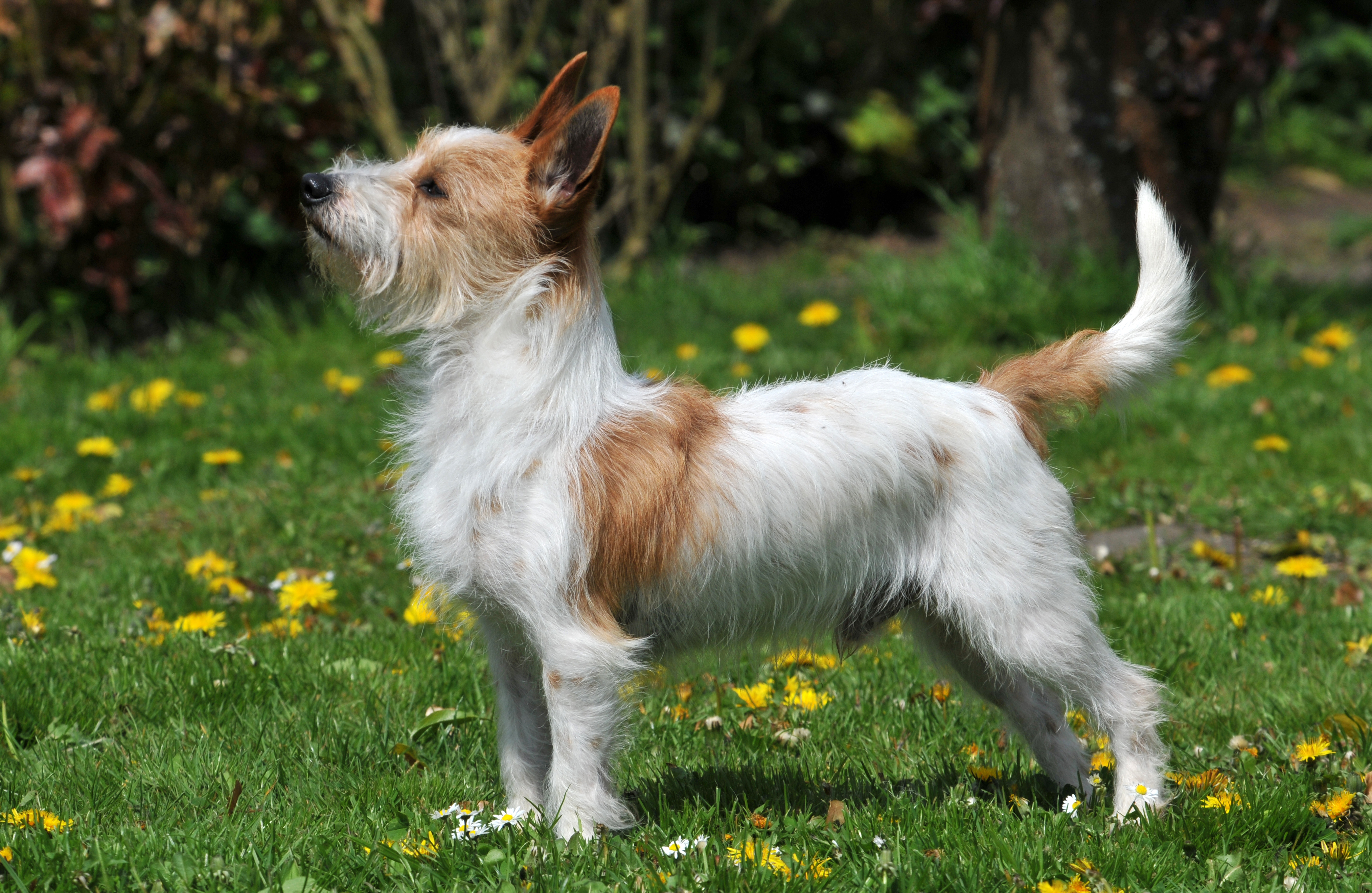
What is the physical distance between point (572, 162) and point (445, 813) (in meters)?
1.50

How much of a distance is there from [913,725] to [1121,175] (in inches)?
187

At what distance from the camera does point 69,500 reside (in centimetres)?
516

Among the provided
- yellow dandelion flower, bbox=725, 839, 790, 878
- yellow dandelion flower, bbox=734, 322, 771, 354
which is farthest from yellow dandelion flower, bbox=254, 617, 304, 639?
yellow dandelion flower, bbox=734, 322, 771, 354

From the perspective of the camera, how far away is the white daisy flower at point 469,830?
2.75 m

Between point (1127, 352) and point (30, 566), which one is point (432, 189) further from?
point (30, 566)

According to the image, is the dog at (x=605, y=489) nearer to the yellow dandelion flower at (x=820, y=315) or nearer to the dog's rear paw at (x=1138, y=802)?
the dog's rear paw at (x=1138, y=802)

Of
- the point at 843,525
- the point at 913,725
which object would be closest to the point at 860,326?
the point at 913,725

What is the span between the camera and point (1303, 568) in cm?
449

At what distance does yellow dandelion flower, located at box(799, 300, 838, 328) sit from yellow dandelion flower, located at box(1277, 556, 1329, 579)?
123 inches

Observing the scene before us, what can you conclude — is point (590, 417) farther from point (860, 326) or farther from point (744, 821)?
point (860, 326)

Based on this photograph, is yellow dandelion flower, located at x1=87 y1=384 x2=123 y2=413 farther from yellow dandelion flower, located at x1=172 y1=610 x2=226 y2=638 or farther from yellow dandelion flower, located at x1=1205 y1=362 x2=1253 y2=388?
yellow dandelion flower, located at x1=1205 y1=362 x2=1253 y2=388

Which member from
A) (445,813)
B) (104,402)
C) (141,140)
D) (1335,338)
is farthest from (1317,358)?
(141,140)

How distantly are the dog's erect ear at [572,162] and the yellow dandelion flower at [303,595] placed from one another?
1752mm

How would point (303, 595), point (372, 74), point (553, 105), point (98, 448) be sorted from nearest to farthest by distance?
point (553, 105) < point (303, 595) < point (98, 448) < point (372, 74)
